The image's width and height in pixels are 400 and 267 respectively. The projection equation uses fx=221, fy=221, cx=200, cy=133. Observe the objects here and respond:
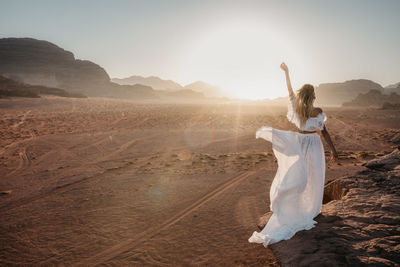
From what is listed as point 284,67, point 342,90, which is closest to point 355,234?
point 284,67

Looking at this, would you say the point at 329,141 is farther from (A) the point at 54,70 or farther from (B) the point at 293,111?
(A) the point at 54,70

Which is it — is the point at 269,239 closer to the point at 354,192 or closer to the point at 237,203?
the point at 354,192

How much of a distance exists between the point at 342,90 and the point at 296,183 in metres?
150

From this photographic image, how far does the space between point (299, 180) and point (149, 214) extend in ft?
11.4

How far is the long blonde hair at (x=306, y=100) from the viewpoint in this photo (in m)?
3.31

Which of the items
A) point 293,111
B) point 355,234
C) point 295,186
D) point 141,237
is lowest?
point 141,237

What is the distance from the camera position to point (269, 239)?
3186 mm

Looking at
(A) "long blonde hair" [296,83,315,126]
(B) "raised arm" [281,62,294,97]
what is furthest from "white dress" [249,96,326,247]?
(B) "raised arm" [281,62,294,97]

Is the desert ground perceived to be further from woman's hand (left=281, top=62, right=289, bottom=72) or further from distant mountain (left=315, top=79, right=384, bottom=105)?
distant mountain (left=315, top=79, right=384, bottom=105)

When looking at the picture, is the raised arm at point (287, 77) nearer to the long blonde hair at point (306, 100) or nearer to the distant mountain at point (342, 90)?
the long blonde hair at point (306, 100)

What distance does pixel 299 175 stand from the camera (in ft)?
10.7

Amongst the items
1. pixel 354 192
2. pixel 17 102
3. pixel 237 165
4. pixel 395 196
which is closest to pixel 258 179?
pixel 237 165

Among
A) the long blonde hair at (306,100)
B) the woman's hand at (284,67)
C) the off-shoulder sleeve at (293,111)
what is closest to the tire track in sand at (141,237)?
the off-shoulder sleeve at (293,111)

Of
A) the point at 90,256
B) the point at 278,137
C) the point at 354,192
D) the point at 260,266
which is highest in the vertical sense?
the point at 278,137
